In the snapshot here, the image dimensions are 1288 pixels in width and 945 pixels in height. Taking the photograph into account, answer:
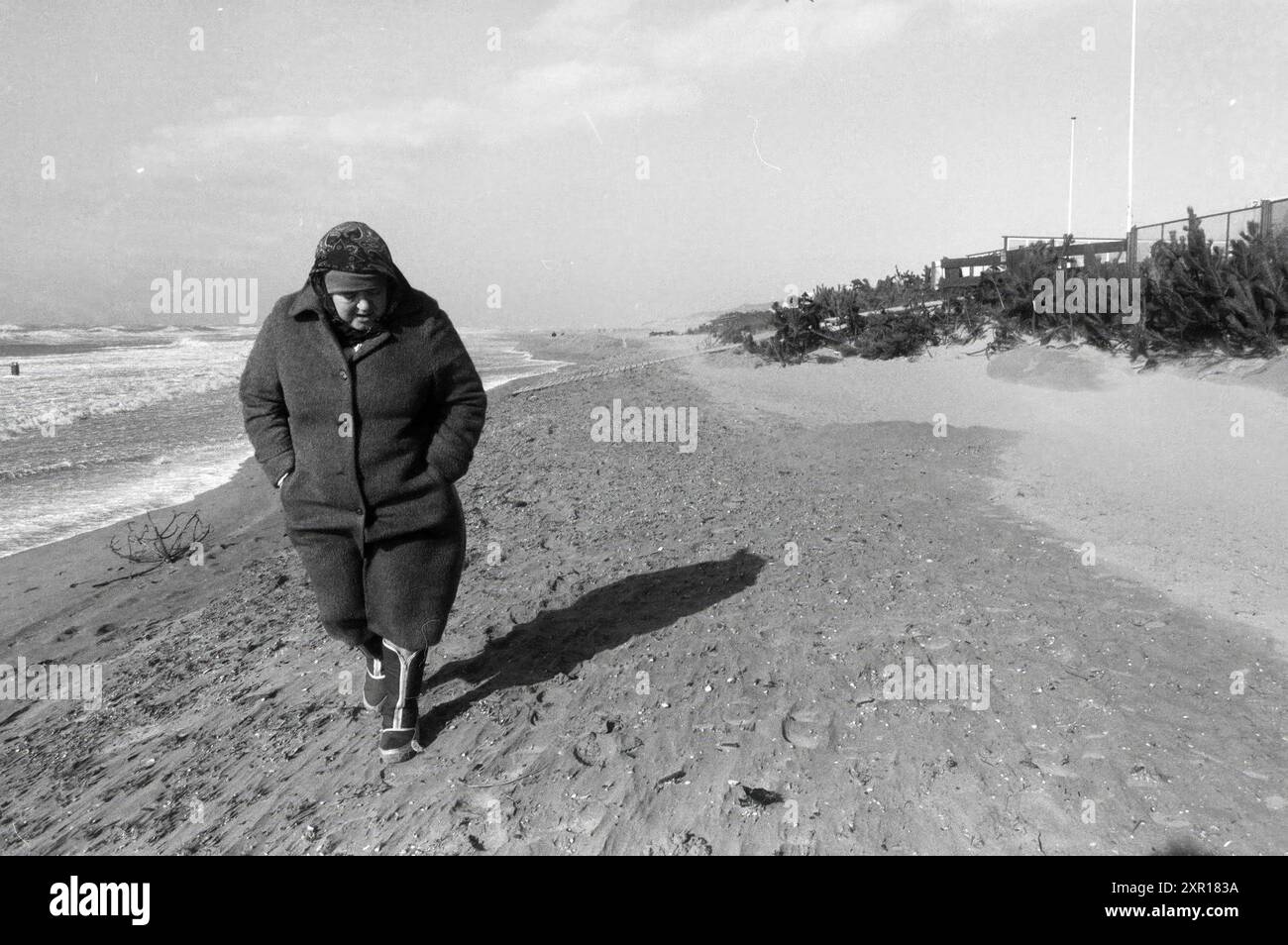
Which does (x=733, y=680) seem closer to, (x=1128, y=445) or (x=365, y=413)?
(x=365, y=413)

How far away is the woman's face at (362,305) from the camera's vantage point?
2826mm

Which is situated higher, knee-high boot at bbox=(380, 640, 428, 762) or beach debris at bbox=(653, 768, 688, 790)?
knee-high boot at bbox=(380, 640, 428, 762)

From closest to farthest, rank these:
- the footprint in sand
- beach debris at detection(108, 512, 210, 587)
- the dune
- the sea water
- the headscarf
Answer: the headscarf < the footprint in sand < the dune < beach debris at detection(108, 512, 210, 587) < the sea water

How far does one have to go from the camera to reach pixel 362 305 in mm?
2828

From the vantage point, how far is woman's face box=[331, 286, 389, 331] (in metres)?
2.83

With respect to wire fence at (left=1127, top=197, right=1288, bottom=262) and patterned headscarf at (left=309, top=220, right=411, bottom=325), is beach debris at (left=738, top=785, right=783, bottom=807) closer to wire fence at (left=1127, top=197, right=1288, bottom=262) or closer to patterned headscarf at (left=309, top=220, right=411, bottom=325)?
patterned headscarf at (left=309, top=220, right=411, bottom=325)

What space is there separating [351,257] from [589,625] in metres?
2.20

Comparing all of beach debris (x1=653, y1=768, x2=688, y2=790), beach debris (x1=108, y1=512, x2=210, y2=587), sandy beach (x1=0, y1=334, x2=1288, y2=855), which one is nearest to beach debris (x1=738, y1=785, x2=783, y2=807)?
sandy beach (x1=0, y1=334, x2=1288, y2=855)

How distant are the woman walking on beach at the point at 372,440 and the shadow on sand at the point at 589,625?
556mm

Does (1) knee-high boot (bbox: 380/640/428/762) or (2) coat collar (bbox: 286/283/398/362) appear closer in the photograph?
(2) coat collar (bbox: 286/283/398/362)

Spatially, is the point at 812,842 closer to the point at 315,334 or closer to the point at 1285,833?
the point at 1285,833

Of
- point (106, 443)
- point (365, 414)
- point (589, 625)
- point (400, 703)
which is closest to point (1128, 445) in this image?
point (589, 625)

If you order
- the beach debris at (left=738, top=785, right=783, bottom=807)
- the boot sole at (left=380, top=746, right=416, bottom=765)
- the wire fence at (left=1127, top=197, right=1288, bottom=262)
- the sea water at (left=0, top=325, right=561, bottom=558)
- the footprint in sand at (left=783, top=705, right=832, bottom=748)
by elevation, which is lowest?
the boot sole at (left=380, top=746, right=416, bottom=765)

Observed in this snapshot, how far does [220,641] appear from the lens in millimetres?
4711
